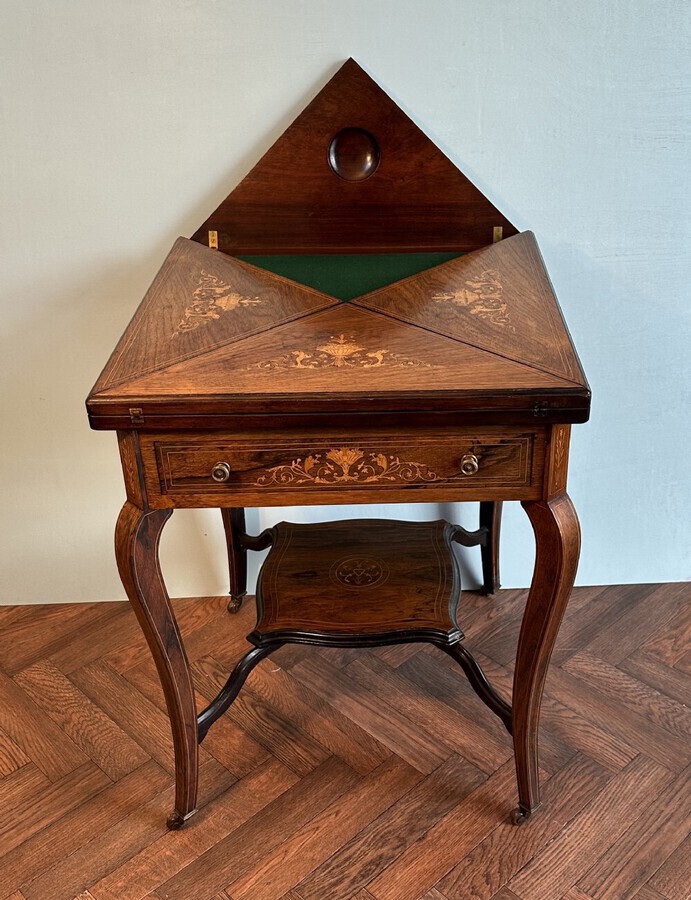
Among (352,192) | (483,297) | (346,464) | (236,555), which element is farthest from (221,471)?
(236,555)

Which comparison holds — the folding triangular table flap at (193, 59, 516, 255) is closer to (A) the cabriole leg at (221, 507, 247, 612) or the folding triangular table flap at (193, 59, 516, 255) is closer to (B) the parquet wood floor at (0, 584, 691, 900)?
(A) the cabriole leg at (221, 507, 247, 612)

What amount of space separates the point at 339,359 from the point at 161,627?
0.47 m

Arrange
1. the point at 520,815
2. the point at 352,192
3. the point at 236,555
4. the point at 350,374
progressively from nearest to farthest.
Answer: the point at 350,374, the point at 520,815, the point at 352,192, the point at 236,555

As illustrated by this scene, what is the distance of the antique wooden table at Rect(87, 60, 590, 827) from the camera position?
1105 mm

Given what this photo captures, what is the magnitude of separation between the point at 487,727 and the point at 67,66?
1409mm

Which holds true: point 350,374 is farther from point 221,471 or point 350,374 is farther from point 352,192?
point 352,192

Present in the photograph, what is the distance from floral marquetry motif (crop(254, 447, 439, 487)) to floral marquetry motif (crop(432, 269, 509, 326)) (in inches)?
10.2

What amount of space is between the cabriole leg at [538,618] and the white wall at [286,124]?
2.16ft

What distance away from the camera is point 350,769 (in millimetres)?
1557

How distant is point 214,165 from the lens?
5.25ft

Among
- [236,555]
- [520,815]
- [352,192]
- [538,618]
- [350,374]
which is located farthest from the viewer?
[236,555]

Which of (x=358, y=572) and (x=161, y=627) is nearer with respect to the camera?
(x=161, y=627)

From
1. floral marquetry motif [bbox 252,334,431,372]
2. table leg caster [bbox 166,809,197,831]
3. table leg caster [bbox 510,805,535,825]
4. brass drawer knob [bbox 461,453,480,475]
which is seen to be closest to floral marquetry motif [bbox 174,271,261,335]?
floral marquetry motif [bbox 252,334,431,372]

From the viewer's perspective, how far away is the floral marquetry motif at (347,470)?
1157 mm
